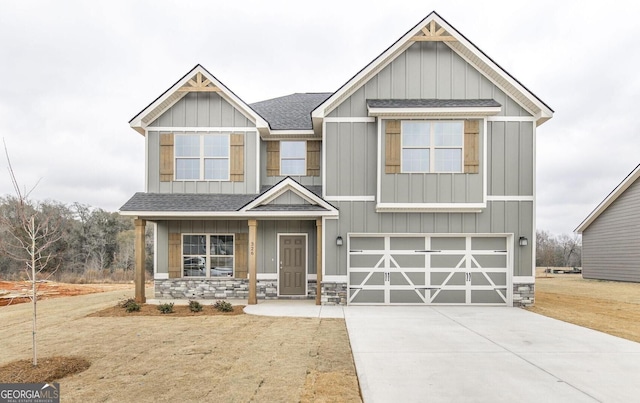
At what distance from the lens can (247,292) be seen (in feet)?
41.9

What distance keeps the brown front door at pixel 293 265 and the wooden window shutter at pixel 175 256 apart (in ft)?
11.3

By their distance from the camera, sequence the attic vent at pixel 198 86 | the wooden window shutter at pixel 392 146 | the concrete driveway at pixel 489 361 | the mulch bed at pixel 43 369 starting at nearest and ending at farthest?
the concrete driveway at pixel 489 361, the mulch bed at pixel 43 369, the wooden window shutter at pixel 392 146, the attic vent at pixel 198 86

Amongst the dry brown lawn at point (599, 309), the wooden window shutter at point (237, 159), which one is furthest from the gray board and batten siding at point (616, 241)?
the wooden window shutter at point (237, 159)

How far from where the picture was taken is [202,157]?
12922 mm

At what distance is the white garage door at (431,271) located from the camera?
38.2 feet

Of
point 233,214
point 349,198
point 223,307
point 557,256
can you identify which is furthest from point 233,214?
point 557,256

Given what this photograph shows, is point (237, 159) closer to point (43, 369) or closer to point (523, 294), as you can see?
point (43, 369)

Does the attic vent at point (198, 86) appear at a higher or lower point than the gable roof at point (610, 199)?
higher

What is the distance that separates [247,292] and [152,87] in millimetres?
70090

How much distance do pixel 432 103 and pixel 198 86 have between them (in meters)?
7.63

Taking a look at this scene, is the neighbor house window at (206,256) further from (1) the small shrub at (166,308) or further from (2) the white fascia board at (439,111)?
(2) the white fascia board at (439,111)

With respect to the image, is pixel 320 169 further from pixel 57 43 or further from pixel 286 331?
pixel 57 43

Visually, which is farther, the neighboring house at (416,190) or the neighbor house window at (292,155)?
the neighbor house window at (292,155)

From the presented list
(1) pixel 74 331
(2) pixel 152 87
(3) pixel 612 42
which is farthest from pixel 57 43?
(2) pixel 152 87
